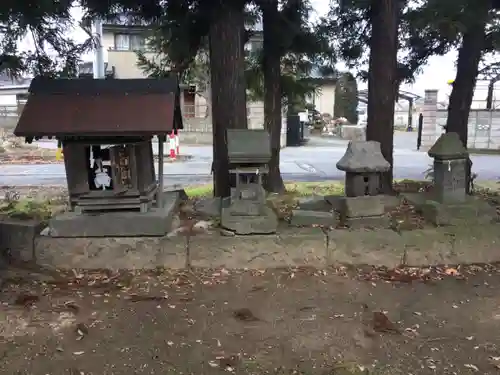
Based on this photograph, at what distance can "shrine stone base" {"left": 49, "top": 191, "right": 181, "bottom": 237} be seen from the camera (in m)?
4.30

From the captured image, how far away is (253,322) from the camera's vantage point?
3.47m

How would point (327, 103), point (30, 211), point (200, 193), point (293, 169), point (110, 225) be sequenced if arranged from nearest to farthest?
1. point (110, 225)
2. point (30, 211)
3. point (200, 193)
4. point (293, 169)
5. point (327, 103)

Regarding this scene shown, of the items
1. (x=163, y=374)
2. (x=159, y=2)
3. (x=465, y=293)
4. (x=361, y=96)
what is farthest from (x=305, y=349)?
(x=361, y=96)

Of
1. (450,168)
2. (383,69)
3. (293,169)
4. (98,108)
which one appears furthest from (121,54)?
(450,168)

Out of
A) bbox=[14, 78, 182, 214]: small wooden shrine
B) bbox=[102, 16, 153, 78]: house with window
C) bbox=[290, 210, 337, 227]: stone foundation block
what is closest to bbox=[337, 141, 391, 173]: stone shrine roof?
bbox=[290, 210, 337, 227]: stone foundation block

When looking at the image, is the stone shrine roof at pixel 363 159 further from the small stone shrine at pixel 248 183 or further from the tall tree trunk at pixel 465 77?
the tall tree trunk at pixel 465 77

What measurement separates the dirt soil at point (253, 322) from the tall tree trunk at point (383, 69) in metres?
1.99

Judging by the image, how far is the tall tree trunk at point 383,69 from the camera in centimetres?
554

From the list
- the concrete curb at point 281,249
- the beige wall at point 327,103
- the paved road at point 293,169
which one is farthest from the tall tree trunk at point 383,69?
the beige wall at point 327,103

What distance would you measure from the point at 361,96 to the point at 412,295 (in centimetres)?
4330

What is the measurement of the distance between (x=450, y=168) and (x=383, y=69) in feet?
5.20

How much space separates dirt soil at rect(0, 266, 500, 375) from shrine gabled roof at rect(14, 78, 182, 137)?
1.36 metres

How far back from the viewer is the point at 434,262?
181 inches

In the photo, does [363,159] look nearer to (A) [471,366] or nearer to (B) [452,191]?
(B) [452,191]
